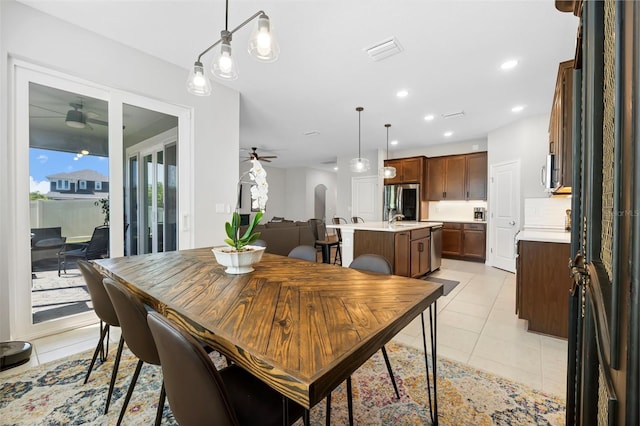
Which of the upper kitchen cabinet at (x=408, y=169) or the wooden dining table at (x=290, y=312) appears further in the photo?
the upper kitchen cabinet at (x=408, y=169)

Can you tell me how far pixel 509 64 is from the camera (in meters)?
3.00

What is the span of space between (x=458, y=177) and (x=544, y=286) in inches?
163

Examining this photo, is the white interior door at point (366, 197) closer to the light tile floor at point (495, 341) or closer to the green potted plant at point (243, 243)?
the light tile floor at point (495, 341)

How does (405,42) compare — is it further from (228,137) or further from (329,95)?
(228,137)

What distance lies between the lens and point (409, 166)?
6.74 metres

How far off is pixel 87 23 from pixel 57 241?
78.6 inches

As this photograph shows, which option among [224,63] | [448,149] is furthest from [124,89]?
[448,149]

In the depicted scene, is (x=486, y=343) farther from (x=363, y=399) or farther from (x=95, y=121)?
(x=95, y=121)

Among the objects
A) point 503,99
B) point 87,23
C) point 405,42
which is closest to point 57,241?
point 87,23

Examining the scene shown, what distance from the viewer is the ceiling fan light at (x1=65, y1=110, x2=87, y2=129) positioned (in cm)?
258

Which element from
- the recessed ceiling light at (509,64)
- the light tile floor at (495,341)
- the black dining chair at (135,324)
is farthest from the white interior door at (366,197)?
the black dining chair at (135,324)

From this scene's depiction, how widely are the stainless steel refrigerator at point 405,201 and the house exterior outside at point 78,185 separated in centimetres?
543

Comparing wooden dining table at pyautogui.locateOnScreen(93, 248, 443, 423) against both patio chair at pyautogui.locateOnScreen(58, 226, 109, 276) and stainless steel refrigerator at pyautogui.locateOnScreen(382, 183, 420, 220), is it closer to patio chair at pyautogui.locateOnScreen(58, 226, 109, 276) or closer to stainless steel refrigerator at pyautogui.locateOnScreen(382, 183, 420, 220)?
patio chair at pyautogui.locateOnScreen(58, 226, 109, 276)

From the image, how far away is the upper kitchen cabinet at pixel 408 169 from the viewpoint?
6559mm
